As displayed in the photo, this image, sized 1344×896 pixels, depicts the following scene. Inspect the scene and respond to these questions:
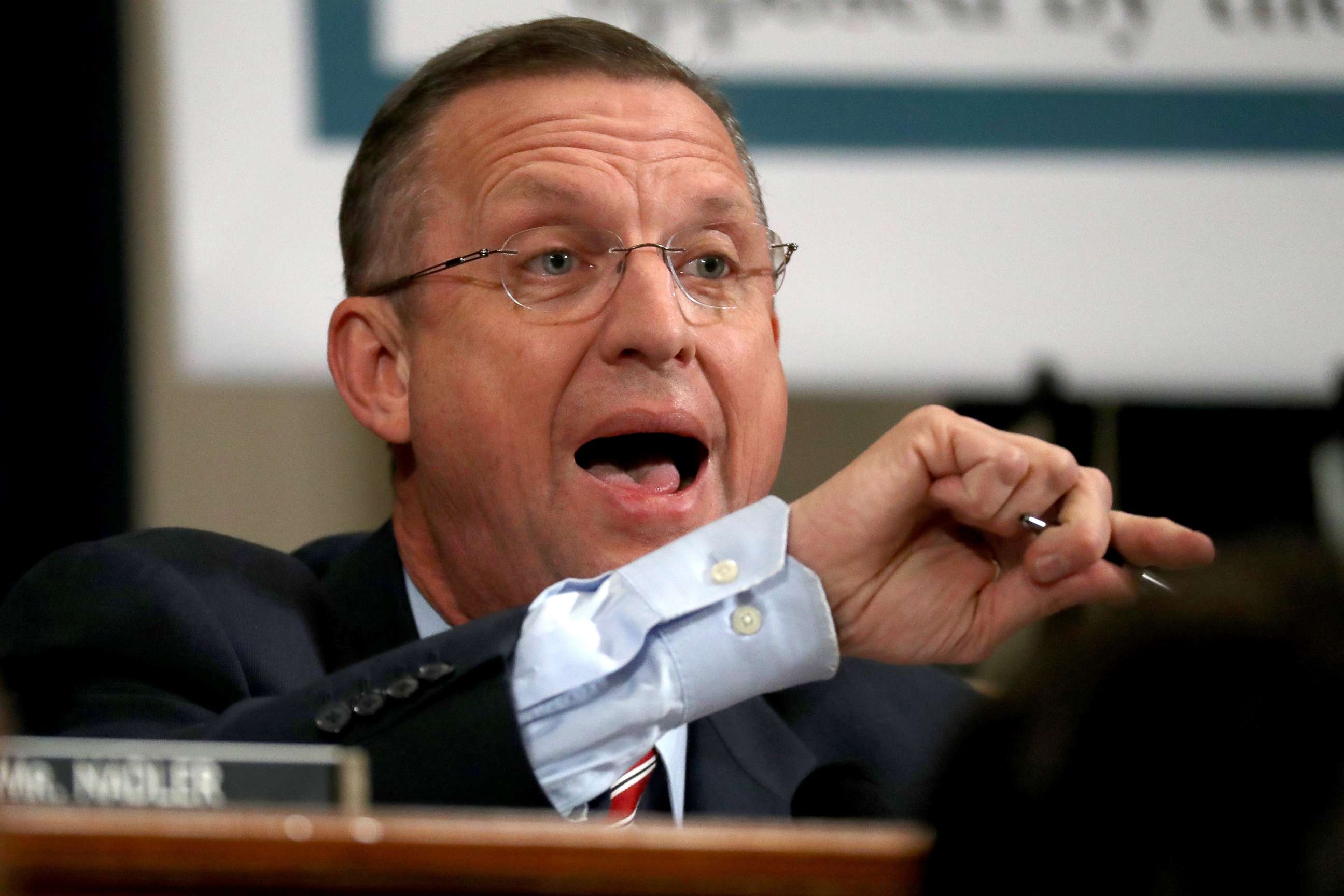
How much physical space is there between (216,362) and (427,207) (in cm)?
64

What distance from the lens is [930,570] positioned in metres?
1.27

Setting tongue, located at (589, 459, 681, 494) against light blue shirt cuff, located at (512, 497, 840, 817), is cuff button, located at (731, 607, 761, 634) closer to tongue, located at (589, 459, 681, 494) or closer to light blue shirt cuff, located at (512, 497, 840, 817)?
light blue shirt cuff, located at (512, 497, 840, 817)

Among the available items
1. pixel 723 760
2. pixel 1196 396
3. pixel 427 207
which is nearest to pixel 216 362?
pixel 427 207

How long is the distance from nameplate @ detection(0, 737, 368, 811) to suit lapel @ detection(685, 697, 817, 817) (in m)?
0.73

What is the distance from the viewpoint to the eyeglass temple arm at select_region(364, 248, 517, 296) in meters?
1.59

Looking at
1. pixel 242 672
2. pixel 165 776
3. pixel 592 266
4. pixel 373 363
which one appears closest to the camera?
pixel 165 776

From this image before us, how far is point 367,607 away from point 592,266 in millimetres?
428

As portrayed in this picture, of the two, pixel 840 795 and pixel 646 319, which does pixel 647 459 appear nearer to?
pixel 646 319

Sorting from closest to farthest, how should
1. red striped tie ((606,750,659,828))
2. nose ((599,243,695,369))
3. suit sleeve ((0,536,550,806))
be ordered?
suit sleeve ((0,536,550,806)) → red striped tie ((606,750,659,828)) → nose ((599,243,695,369))

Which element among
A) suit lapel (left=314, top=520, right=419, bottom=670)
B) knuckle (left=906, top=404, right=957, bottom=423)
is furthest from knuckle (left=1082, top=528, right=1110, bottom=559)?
suit lapel (left=314, top=520, right=419, bottom=670)

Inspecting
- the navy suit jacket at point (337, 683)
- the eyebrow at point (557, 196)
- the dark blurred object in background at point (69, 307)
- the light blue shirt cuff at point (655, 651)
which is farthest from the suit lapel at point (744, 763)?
the dark blurred object in background at point (69, 307)

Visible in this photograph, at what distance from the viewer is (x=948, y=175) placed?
220 cm

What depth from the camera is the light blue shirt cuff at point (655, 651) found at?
112cm

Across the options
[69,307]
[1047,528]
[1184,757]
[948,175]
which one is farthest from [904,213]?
[1184,757]
